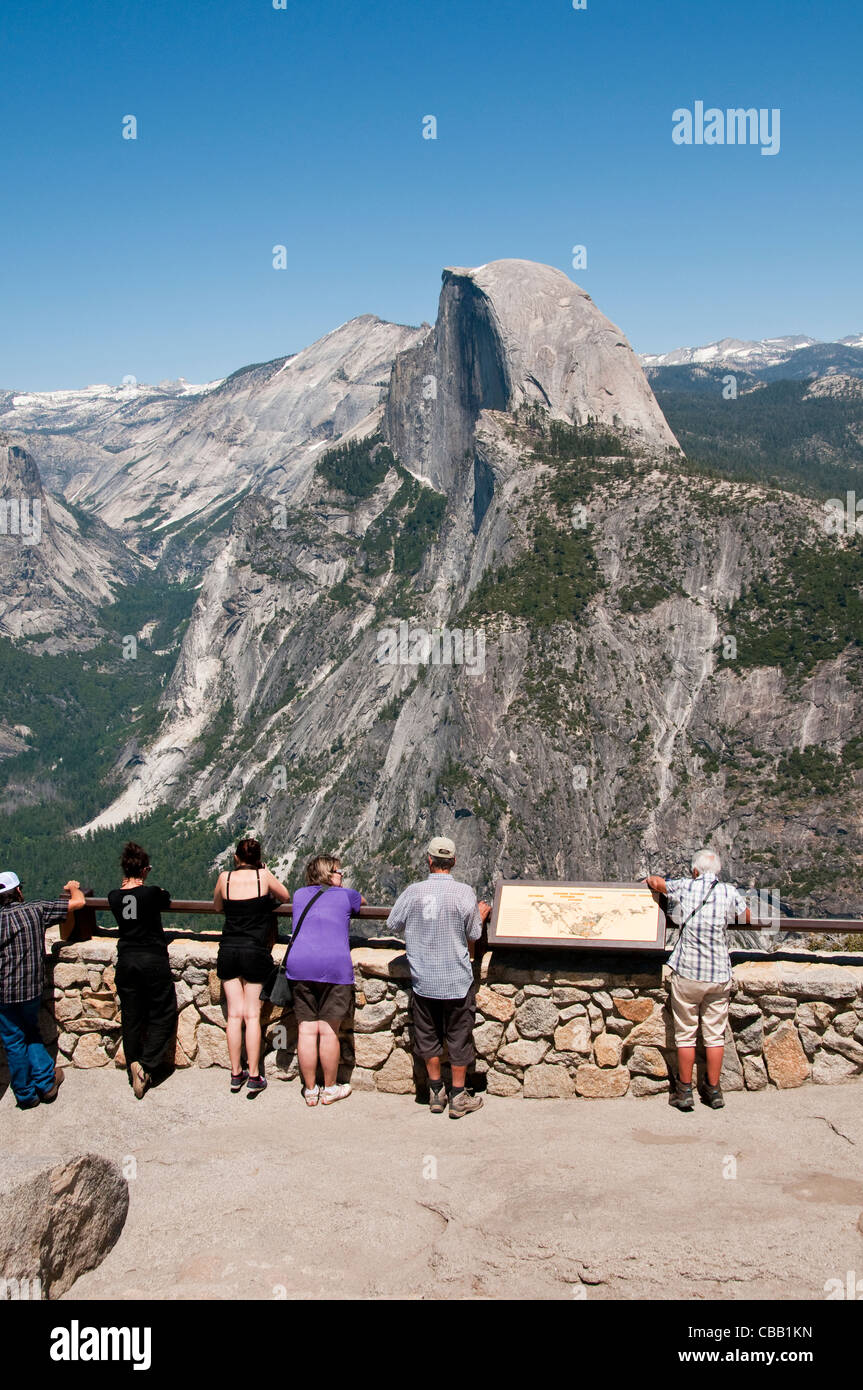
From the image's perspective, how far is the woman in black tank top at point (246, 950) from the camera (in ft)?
38.0

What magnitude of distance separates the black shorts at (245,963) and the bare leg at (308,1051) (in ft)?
2.53

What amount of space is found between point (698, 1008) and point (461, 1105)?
288 centimetres

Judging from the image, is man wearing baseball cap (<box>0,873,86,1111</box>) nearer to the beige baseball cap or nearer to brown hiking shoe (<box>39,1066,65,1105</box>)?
brown hiking shoe (<box>39,1066,65,1105</box>)

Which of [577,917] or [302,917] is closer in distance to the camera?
[302,917]

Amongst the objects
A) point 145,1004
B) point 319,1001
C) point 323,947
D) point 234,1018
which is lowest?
point 234,1018

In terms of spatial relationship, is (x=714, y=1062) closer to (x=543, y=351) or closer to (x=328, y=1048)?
(x=328, y=1048)

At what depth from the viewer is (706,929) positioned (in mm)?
10867

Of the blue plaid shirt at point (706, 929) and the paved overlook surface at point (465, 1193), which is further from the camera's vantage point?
the blue plaid shirt at point (706, 929)

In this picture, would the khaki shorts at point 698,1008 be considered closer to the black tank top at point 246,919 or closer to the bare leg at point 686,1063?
the bare leg at point 686,1063

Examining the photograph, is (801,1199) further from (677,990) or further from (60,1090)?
(60,1090)

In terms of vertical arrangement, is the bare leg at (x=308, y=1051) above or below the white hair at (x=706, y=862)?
below
